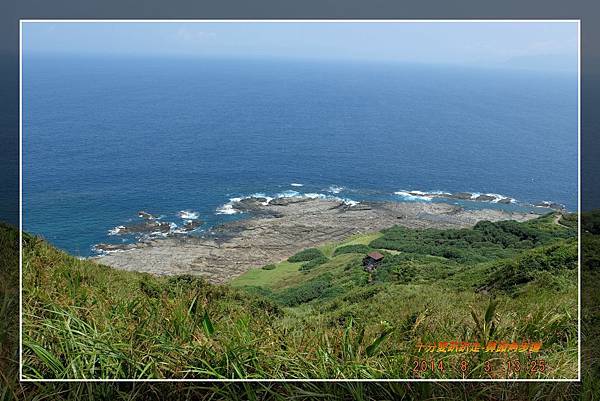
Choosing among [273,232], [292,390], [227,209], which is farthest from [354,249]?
[292,390]

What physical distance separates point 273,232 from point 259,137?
0.65 metres

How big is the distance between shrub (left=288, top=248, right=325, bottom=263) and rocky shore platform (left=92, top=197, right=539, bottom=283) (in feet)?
0.11

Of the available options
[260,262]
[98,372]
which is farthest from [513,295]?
[98,372]

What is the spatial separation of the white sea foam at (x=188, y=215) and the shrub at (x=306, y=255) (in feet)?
2.27

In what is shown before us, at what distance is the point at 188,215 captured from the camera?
425 cm

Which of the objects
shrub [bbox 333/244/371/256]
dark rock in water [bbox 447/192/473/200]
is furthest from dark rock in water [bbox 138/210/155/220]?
dark rock in water [bbox 447/192/473/200]

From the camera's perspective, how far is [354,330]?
416 centimetres

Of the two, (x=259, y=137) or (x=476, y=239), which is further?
(x=259, y=137)

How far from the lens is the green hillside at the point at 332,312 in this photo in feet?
13.5

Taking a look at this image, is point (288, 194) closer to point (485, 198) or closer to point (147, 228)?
point (147, 228)

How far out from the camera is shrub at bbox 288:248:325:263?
14.1ft

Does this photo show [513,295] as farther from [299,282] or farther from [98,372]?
[98,372]

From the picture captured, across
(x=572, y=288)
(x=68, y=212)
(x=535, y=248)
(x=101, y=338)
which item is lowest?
(x=101, y=338)

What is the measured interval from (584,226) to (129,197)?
4317 millimetres
